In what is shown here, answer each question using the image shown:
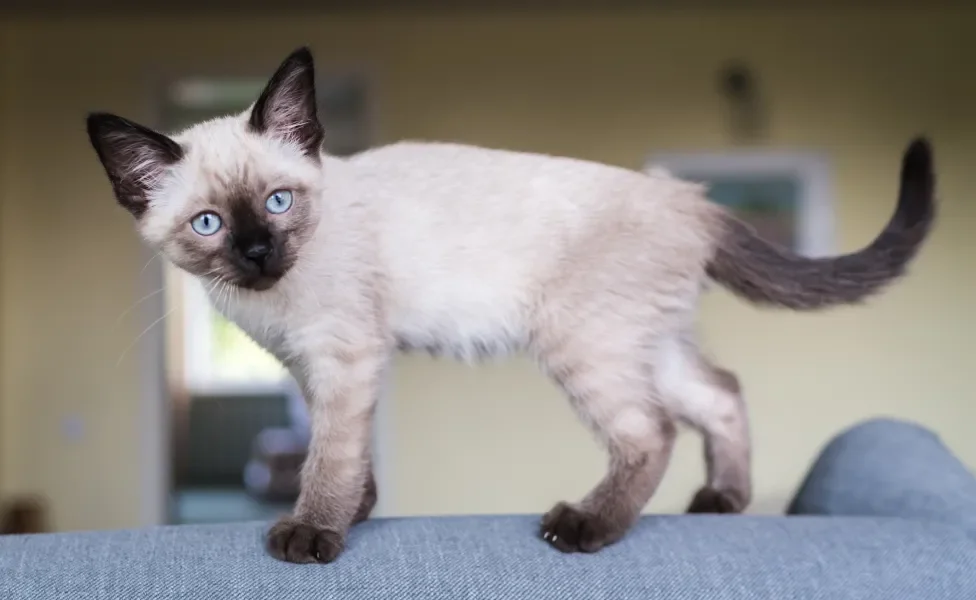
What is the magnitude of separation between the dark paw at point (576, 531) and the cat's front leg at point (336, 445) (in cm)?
22

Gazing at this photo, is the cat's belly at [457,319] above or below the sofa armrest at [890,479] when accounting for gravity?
above

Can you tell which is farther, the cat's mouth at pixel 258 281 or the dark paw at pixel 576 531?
the dark paw at pixel 576 531

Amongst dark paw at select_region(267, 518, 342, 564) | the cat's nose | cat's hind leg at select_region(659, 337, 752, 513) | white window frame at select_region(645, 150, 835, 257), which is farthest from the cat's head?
white window frame at select_region(645, 150, 835, 257)

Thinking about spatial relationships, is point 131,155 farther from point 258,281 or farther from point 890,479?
point 890,479

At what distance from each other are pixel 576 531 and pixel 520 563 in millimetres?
85

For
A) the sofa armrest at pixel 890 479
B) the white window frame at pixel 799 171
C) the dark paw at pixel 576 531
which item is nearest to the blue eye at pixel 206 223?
the dark paw at pixel 576 531

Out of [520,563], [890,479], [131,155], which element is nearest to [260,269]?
[131,155]

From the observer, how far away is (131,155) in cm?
77

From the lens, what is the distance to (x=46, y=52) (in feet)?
12.3

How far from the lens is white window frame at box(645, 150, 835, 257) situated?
151 inches

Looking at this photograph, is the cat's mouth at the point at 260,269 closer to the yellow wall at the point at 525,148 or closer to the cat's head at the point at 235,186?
the cat's head at the point at 235,186

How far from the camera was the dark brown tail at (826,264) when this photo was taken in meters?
1.03

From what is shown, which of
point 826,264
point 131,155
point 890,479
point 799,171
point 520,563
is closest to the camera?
point 131,155

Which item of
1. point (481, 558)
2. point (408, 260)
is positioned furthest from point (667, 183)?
point (481, 558)
